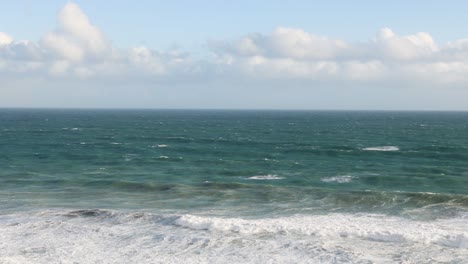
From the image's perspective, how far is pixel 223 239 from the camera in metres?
27.8

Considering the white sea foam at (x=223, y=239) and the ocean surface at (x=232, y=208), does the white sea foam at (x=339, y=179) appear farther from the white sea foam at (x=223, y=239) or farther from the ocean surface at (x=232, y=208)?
the white sea foam at (x=223, y=239)

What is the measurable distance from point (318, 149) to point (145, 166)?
106ft

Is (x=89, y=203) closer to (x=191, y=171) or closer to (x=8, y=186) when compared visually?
(x=8, y=186)

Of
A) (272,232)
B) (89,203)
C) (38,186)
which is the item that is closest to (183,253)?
(272,232)

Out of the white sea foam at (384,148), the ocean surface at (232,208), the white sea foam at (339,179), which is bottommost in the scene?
the white sea foam at (339,179)

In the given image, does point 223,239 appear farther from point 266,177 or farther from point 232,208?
point 266,177

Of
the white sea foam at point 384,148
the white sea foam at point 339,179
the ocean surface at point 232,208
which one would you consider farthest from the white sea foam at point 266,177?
the white sea foam at point 384,148

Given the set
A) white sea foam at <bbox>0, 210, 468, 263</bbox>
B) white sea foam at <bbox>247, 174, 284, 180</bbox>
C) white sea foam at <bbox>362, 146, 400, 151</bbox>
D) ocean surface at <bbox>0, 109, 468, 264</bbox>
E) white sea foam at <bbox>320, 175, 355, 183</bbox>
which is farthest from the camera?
white sea foam at <bbox>362, 146, 400, 151</bbox>

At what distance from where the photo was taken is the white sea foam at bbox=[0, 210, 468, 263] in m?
24.7

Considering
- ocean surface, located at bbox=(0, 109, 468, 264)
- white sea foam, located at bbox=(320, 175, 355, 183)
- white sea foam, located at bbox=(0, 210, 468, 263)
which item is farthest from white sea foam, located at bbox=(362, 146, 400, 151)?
white sea foam, located at bbox=(0, 210, 468, 263)

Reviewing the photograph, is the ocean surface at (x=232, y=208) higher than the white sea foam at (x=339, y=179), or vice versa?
the ocean surface at (x=232, y=208)

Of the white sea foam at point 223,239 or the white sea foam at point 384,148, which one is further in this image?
the white sea foam at point 384,148

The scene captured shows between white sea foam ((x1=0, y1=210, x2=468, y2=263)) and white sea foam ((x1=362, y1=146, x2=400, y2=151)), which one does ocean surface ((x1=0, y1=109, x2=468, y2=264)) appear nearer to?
white sea foam ((x1=0, y1=210, x2=468, y2=263))

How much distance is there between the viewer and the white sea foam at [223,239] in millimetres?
24703
